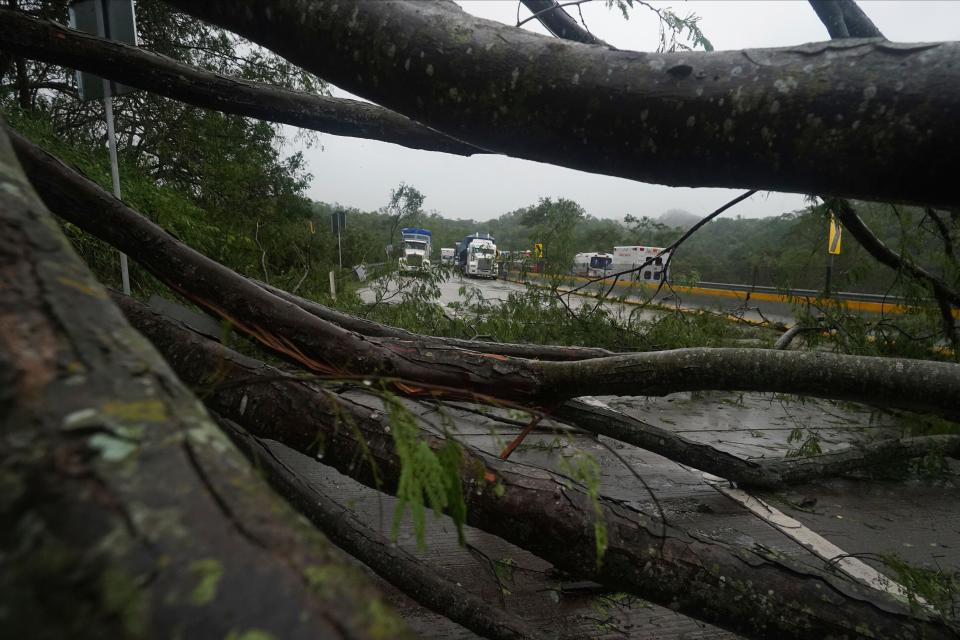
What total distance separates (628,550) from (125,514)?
5.46 ft

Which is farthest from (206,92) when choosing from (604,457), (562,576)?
(604,457)

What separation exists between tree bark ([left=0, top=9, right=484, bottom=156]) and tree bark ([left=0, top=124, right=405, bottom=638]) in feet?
7.98

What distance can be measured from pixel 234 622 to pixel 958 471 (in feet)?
22.8

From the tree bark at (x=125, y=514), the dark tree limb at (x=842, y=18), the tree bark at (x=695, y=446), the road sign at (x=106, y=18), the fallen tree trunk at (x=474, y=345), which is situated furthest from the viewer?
the road sign at (x=106, y=18)

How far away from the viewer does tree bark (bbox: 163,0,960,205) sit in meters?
1.07

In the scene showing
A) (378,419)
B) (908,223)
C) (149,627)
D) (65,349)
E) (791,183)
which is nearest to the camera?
(149,627)

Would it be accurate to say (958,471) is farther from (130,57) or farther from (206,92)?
(130,57)

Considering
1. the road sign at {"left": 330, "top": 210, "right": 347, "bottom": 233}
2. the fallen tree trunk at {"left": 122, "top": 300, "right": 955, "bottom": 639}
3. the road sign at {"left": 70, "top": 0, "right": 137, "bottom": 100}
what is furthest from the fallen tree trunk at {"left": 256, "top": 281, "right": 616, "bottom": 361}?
the road sign at {"left": 330, "top": 210, "right": 347, "bottom": 233}

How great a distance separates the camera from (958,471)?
5.25 meters

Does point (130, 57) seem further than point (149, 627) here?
Yes

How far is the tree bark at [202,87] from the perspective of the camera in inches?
97.6

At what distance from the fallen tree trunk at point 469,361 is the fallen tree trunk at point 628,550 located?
19cm

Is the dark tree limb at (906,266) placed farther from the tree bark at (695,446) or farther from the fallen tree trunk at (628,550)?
the fallen tree trunk at (628,550)

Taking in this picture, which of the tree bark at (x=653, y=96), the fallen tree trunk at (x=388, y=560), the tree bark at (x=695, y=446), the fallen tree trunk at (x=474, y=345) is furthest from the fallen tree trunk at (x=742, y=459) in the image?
the tree bark at (x=653, y=96)
